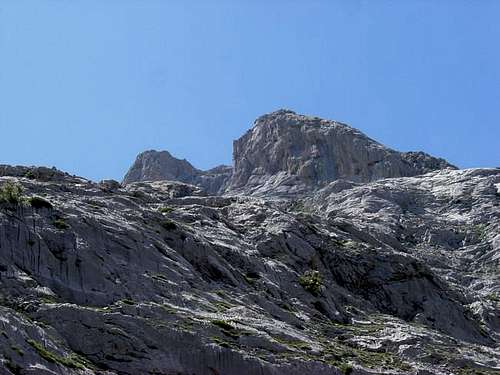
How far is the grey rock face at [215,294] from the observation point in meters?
52.7

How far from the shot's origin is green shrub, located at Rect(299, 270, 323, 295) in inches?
3285

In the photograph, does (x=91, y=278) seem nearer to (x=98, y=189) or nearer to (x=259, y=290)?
(x=259, y=290)

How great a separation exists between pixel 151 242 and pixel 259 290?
36.0 feet

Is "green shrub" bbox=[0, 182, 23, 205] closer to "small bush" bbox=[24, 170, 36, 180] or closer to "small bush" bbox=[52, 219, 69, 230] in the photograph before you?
"small bush" bbox=[52, 219, 69, 230]

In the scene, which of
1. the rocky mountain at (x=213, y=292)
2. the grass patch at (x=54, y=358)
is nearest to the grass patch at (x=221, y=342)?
the rocky mountain at (x=213, y=292)

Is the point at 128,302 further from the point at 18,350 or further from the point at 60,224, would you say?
the point at 18,350

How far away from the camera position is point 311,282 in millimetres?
84250

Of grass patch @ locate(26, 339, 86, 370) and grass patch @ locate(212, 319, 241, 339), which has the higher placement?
grass patch @ locate(212, 319, 241, 339)

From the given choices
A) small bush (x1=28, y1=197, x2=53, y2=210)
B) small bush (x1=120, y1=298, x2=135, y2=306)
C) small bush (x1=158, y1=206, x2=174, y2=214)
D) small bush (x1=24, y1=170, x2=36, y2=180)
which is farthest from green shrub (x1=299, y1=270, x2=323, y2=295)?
small bush (x1=24, y1=170, x2=36, y2=180)

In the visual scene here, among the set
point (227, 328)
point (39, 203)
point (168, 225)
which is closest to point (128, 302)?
point (227, 328)

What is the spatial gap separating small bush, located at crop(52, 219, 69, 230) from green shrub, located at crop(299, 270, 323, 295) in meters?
25.5

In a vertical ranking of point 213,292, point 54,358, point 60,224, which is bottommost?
point 54,358

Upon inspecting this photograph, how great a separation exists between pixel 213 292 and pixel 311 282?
611 inches

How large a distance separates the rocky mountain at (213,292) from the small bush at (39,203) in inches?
5.3
